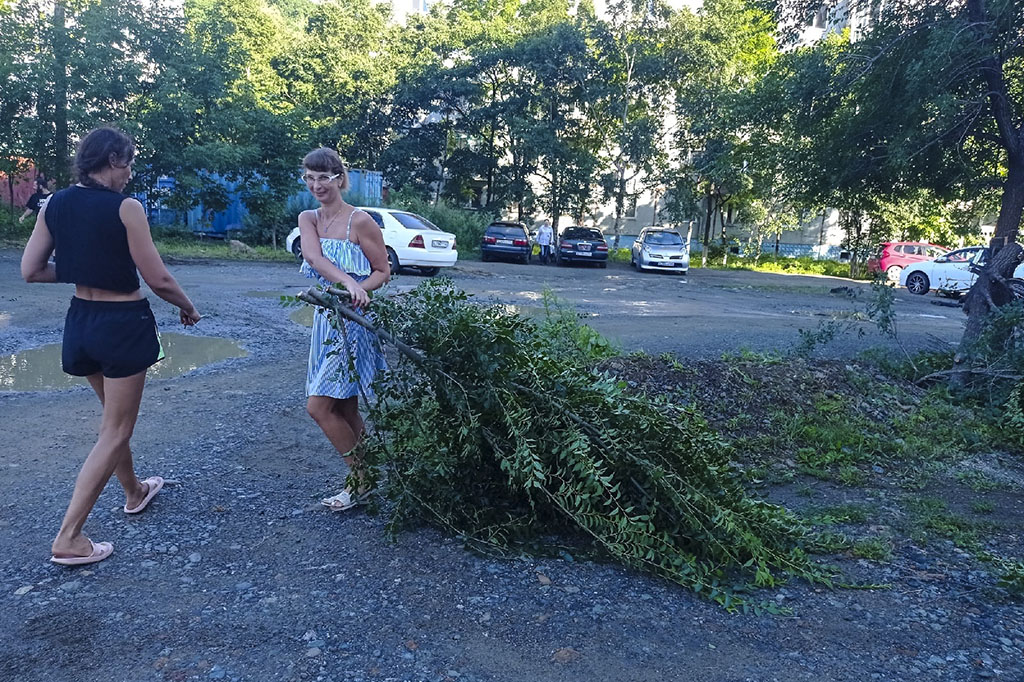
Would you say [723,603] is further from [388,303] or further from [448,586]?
[388,303]

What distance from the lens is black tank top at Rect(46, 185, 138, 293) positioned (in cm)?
330

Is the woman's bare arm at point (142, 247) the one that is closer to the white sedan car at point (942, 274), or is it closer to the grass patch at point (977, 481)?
the grass patch at point (977, 481)

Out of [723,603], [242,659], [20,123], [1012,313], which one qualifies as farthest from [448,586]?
[20,123]

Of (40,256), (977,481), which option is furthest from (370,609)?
(977,481)

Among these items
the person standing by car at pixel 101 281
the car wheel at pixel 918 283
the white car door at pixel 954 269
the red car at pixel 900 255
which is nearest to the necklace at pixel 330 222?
the person standing by car at pixel 101 281

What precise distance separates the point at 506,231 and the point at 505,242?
45 centimetres

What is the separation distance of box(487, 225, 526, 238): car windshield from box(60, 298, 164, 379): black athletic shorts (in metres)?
24.0

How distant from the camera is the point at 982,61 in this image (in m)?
8.20

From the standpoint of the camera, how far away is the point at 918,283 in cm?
2447

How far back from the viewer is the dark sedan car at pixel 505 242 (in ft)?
89.1

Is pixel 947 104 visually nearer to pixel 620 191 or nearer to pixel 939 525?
pixel 939 525

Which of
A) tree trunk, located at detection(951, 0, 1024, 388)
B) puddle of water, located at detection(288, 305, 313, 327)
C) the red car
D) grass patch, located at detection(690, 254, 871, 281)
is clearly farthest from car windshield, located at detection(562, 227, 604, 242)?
tree trunk, located at detection(951, 0, 1024, 388)

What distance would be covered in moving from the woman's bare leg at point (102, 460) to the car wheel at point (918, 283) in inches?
976

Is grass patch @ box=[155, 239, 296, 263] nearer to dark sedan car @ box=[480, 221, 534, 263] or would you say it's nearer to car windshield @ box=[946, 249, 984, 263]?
dark sedan car @ box=[480, 221, 534, 263]
